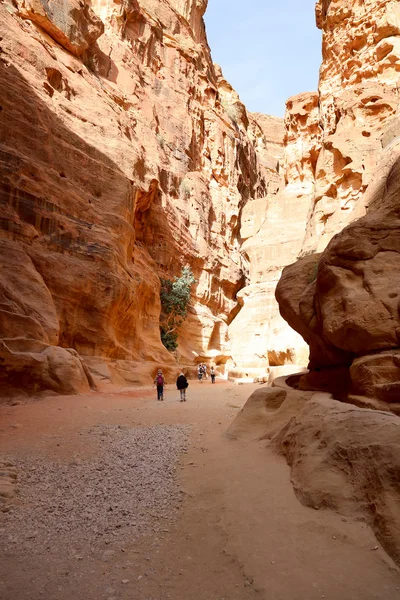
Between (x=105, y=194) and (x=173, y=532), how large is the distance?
1998 centimetres

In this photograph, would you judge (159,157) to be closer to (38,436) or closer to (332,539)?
(38,436)

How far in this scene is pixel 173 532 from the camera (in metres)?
3.88

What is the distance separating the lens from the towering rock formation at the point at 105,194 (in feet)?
50.5

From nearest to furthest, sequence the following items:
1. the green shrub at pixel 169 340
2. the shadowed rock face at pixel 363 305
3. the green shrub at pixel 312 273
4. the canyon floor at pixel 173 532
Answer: the canyon floor at pixel 173 532, the shadowed rock face at pixel 363 305, the green shrub at pixel 312 273, the green shrub at pixel 169 340

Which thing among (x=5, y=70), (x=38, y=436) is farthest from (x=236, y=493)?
(x=5, y=70)

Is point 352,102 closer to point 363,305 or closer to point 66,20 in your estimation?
point 66,20

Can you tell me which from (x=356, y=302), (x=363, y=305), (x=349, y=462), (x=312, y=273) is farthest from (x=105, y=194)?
(x=349, y=462)

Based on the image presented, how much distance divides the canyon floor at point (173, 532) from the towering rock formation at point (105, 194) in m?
6.82

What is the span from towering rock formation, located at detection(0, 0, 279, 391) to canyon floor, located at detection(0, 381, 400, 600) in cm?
682

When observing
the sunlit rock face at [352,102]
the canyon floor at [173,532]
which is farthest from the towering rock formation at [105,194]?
the sunlit rock face at [352,102]

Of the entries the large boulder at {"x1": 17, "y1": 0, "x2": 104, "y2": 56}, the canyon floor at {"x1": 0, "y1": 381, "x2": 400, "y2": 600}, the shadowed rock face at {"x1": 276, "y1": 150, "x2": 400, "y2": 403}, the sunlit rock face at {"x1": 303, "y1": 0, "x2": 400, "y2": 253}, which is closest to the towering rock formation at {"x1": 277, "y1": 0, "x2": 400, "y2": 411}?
the shadowed rock face at {"x1": 276, "y1": 150, "x2": 400, "y2": 403}

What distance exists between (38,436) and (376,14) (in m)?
36.8

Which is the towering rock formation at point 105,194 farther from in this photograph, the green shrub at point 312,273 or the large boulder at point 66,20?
the green shrub at point 312,273

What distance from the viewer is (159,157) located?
33.7 meters
